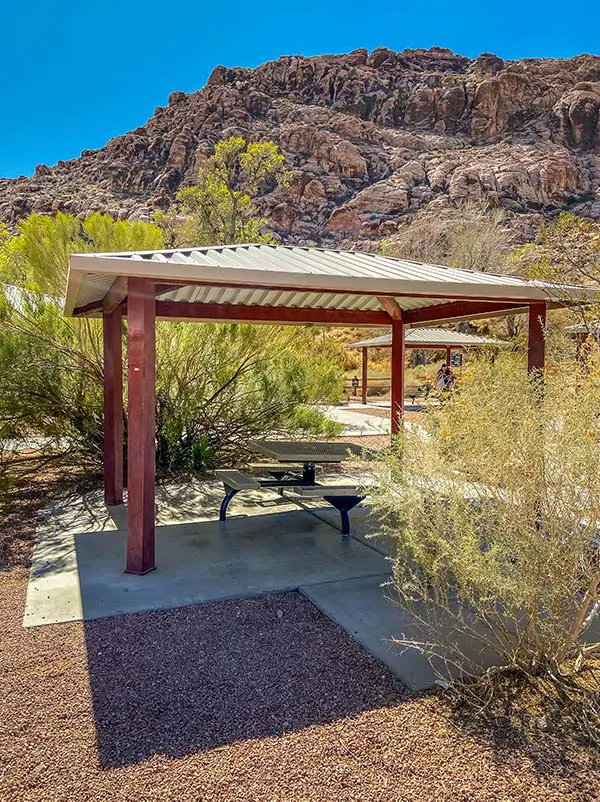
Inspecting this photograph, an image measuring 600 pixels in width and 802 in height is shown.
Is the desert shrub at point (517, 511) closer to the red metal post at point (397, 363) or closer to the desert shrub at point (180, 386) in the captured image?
the red metal post at point (397, 363)

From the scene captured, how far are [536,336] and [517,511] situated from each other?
372 cm

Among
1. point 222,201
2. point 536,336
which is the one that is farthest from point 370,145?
point 536,336

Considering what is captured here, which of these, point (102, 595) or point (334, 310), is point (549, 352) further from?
point (102, 595)

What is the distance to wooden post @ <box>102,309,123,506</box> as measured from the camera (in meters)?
6.68

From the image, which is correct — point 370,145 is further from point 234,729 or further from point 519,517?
point 234,729

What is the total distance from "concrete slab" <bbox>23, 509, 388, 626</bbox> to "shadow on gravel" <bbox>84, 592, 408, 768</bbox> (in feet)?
1.03

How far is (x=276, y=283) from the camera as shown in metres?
4.52

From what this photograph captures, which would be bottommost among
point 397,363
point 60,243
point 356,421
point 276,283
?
point 356,421

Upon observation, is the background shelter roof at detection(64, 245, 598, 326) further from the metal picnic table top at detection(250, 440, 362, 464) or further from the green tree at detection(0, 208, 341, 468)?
the metal picnic table top at detection(250, 440, 362, 464)

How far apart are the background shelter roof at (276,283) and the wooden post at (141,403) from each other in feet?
0.75

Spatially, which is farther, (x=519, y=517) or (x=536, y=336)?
(x=536, y=336)

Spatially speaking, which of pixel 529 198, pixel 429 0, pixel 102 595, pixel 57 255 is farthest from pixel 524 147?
pixel 102 595

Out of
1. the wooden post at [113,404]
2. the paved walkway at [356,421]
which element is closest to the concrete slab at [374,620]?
the wooden post at [113,404]

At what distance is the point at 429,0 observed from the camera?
48.9 metres
